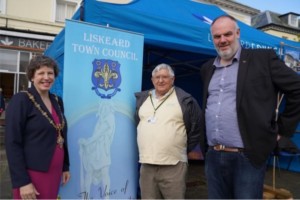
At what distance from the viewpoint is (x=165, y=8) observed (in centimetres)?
425

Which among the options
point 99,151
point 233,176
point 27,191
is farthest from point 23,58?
point 233,176

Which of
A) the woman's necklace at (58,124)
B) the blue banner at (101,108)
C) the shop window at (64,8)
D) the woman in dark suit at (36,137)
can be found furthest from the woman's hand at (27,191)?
the shop window at (64,8)

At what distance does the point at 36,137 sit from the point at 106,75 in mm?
1105

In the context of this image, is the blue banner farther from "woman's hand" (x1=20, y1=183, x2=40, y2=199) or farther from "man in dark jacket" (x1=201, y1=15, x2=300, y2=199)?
"man in dark jacket" (x1=201, y1=15, x2=300, y2=199)

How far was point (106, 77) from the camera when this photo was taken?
3.05m

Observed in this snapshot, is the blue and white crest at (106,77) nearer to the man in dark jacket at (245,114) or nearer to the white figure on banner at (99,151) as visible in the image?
the white figure on banner at (99,151)

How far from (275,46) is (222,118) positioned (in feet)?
10.2

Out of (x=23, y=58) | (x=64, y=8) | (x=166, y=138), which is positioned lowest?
(x=166, y=138)

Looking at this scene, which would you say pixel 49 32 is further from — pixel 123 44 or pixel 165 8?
pixel 123 44

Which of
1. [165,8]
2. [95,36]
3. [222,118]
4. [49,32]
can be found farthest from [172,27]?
[49,32]

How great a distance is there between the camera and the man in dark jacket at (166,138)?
2.79 metres

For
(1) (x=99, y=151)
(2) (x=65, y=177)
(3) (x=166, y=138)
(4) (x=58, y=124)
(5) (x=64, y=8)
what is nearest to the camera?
(4) (x=58, y=124)

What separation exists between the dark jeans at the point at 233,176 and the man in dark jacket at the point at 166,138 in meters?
0.64

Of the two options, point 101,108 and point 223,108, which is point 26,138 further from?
point 223,108
